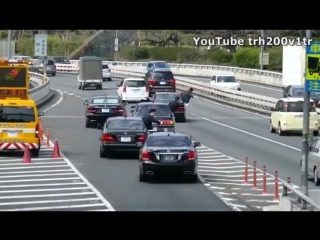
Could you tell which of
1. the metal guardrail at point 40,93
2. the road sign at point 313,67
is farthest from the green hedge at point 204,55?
the road sign at point 313,67

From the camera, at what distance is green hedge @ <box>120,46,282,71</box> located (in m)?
84.1

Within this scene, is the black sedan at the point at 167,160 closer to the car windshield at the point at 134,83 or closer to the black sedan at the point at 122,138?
the black sedan at the point at 122,138

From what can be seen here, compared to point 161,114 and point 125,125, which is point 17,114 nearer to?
point 125,125

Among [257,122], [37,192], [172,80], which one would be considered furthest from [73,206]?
[172,80]

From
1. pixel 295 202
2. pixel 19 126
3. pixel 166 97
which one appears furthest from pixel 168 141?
pixel 166 97

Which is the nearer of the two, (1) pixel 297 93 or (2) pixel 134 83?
(1) pixel 297 93

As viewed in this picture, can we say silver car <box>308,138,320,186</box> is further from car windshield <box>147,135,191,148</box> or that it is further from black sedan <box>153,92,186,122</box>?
black sedan <box>153,92,186,122</box>

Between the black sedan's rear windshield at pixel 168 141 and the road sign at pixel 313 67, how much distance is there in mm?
5514

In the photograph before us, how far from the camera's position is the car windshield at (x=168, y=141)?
84.2 feet

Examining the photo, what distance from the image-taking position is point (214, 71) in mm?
84938

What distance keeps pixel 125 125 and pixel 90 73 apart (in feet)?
124
